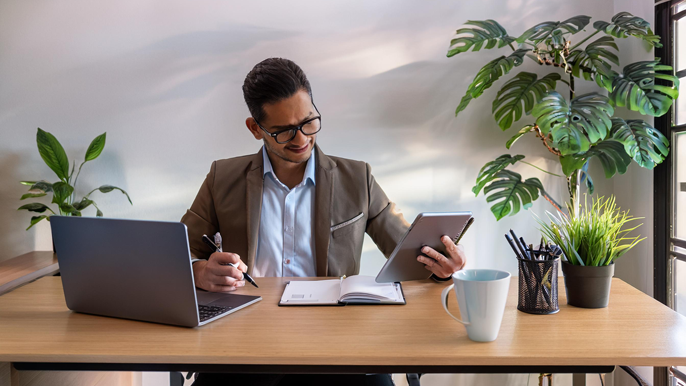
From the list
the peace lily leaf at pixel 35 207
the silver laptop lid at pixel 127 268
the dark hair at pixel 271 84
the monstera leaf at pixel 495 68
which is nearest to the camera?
the silver laptop lid at pixel 127 268

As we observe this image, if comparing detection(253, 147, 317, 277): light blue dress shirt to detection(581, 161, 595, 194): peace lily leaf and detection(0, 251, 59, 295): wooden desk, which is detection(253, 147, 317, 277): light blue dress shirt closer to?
detection(0, 251, 59, 295): wooden desk

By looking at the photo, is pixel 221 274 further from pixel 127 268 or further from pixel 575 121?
pixel 575 121

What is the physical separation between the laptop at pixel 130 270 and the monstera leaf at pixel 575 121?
149cm

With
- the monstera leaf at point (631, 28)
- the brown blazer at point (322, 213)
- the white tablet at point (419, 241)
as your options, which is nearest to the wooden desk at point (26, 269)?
the brown blazer at point (322, 213)

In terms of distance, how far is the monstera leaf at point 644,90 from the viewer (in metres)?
1.99

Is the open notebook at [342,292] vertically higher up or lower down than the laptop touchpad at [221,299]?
lower down

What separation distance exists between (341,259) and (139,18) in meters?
1.87

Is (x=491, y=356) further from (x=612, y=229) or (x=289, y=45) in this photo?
(x=289, y=45)

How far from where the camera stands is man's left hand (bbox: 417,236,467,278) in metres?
1.36

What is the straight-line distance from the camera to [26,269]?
2.19 metres

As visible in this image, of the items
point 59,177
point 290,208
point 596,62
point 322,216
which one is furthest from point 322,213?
point 59,177

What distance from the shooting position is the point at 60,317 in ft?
3.86

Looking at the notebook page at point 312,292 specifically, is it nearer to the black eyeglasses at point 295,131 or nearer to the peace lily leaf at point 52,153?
the black eyeglasses at point 295,131

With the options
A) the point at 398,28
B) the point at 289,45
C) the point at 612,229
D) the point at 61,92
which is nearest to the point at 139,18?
the point at 61,92
